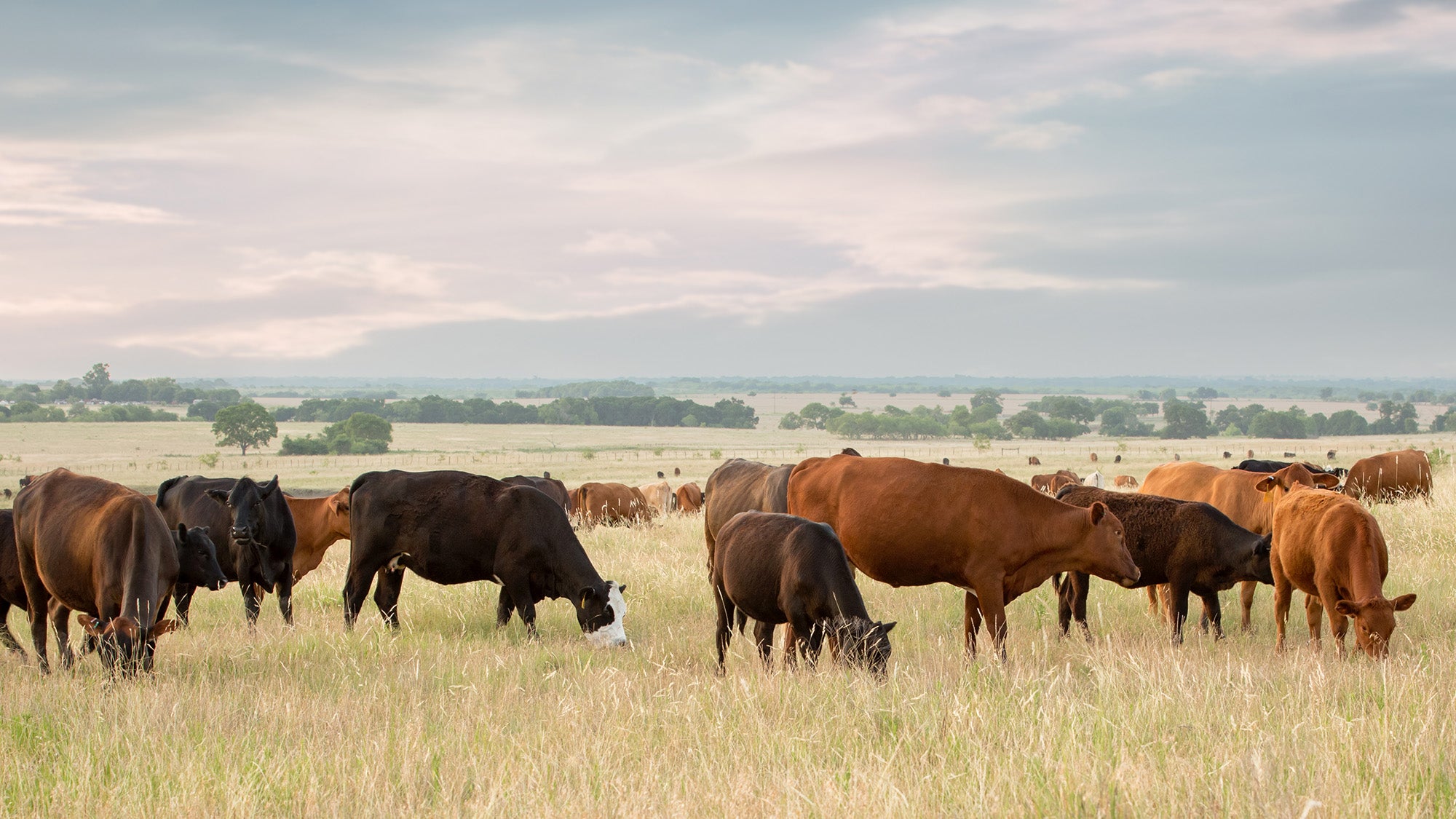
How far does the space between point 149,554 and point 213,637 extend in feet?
7.24

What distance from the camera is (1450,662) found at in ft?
24.9

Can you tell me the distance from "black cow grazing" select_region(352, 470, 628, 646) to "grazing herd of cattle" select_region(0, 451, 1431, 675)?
2 cm

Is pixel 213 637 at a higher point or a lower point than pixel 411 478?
lower

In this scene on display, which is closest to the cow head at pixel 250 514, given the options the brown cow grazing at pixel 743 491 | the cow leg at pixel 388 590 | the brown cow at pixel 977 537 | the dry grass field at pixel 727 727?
the dry grass field at pixel 727 727

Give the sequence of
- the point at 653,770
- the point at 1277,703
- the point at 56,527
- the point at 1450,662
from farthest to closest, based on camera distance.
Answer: the point at 56,527 → the point at 1450,662 → the point at 1277,703 → the point at 653,770

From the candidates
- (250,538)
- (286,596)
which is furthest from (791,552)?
(286,596)

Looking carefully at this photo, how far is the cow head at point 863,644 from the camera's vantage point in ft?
23.9

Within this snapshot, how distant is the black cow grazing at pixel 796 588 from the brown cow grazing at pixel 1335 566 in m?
3.40

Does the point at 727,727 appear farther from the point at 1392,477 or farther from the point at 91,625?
the point at 1392,477

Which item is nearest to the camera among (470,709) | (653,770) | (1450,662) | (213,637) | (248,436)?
(653,770)

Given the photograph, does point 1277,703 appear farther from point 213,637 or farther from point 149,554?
point 213,637

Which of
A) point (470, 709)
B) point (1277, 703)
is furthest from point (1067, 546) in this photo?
point (470, 709)

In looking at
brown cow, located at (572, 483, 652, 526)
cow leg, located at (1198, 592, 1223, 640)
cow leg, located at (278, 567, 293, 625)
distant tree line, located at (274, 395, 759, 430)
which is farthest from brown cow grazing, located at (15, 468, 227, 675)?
distant tree line, located at (274, 395, 759, 430)

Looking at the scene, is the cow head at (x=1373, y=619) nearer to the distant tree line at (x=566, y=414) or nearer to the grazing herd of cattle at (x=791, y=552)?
the grazing herd of cattle at (x=791, y=552)
